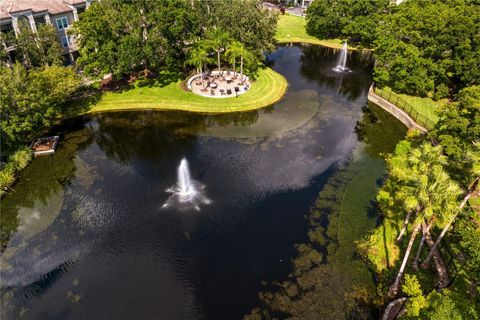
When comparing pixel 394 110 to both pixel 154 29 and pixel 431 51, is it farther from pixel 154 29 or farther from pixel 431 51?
pixel 154 29

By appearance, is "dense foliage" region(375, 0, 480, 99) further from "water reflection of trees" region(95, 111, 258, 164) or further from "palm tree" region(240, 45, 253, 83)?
"water reflection of trees" region(95, 111, 258, 164)

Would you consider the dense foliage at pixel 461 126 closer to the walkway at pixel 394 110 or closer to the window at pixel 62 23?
the walkway at pixel 394 110

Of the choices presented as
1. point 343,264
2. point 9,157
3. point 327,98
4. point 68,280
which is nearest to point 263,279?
point 343,264

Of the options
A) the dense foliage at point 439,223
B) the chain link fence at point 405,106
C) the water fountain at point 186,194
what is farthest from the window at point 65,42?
the dense foliage at point 439,223

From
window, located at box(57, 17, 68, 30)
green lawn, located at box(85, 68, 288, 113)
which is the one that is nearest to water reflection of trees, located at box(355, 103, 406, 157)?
green lawn, located at box(85, 68, 288, 113)

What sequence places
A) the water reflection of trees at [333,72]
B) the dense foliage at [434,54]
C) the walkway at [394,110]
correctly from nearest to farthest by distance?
the walkway at [394,110], the dense foliage at [434,54], the water reflection of trees at [333,72]

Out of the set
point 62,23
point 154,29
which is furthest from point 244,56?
point 62,23

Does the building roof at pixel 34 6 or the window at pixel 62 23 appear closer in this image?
the building roof at pixel 34 6
